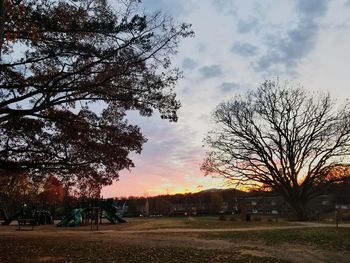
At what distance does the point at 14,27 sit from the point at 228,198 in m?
120

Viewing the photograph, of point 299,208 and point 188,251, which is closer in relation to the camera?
point 188,251

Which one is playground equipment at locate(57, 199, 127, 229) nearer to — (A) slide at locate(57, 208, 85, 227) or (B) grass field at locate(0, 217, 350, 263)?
(A) slide at locate(57, 208, 85, 227)

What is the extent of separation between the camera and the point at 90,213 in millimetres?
35156

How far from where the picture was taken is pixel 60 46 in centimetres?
1382

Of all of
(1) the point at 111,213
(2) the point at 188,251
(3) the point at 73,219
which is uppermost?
(1) the point at 111,213

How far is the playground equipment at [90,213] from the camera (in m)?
33.8

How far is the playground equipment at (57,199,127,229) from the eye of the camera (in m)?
33.8

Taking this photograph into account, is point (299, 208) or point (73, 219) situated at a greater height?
point (299, 208)

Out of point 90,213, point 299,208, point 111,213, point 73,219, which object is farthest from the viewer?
point 299,208

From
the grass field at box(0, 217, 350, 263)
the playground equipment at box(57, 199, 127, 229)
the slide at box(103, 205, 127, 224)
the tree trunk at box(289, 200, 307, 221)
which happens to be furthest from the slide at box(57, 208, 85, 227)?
the tree trunk at box(289, 200, 307, 221)

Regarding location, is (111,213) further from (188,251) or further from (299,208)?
(188,251)

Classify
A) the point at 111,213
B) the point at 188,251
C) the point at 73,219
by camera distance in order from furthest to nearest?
the point at 111,213, the point at 73,219, the point at 188,251

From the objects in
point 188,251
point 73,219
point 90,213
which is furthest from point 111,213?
point 188,251

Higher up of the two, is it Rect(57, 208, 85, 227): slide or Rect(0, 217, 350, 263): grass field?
Rect(57, 208, 85, 227): slide
